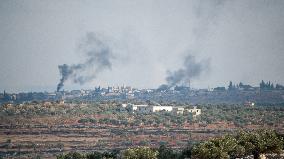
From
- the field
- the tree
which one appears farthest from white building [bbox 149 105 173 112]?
the tree

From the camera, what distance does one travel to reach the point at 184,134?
312ft

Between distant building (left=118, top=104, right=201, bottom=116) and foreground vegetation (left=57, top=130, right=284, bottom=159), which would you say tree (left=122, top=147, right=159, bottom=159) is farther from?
distant building (left=118, top=104, right=201, bottom=116)

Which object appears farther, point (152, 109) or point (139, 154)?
point (152, 109)

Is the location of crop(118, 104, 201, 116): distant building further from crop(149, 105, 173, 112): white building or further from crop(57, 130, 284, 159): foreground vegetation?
crop(57, 130, 284, 159): foreground vegetation

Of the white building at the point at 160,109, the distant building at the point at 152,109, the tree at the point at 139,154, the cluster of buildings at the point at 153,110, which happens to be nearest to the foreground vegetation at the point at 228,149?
the tree at the point at 139,154

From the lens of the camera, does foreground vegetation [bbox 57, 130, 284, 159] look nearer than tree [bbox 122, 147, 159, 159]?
No

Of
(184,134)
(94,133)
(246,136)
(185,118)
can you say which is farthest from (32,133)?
(246,136)

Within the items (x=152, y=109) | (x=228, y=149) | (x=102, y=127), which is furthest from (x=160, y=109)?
(x=228, y=149)

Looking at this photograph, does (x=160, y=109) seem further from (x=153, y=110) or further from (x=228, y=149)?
(x=228, y=149)

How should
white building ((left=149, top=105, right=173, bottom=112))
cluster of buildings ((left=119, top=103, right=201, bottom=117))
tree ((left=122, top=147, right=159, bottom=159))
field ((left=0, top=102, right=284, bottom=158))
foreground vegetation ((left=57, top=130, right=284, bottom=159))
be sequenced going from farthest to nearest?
white building ((left=149, top=105, right=173, bottom=112)), cluster of buildings ((left=119, top=103, right=201, bottom=117)), field ((left=0, top=102, right=284, bottom=158)), foreground vegetation ((left=57, top=130, right=284, bottom=159)), tree ((left=122, top=147, right=159, bottom=159))

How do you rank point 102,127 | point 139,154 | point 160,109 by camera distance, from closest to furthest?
point 139,154 < point 102,127 < point 160,109

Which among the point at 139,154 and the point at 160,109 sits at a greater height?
the point at 160,109

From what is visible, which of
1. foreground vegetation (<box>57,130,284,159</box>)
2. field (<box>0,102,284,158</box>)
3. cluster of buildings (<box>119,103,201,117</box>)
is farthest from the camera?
cluster of buildings (<box>119,103,201,117</box>)

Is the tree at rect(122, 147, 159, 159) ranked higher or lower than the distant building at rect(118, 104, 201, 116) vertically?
lower
